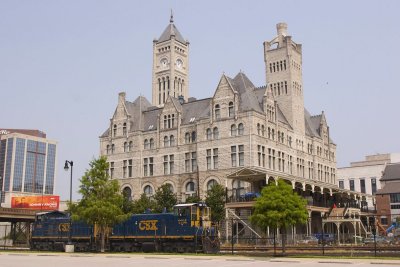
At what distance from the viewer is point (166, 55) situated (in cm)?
10400

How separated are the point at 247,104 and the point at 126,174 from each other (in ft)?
79.7

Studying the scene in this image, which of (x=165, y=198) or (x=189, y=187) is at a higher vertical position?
(x=189, y=187)

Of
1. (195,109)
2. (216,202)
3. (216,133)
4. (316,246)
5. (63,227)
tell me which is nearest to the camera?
(316,246)

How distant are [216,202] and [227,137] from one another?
10150 mm

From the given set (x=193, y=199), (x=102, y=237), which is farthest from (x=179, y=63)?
(x=102, y=237)

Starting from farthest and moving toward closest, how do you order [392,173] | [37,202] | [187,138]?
[37,202] → [392,173] → [187,138]

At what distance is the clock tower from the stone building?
17.4 meters

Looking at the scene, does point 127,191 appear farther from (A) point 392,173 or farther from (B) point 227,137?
(A) point 392,173

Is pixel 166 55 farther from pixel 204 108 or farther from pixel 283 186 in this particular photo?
pixel 283 186

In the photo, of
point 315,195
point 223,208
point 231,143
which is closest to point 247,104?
point 231,143

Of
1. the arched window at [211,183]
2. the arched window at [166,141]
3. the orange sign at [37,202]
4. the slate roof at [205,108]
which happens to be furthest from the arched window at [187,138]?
the orange sign at [37,202]

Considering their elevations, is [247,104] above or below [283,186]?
above

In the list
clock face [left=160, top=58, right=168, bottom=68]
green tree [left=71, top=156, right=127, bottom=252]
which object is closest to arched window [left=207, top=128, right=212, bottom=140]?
green tree [left=71, top=156, right=127, bottom=252]

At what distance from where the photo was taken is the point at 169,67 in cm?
10262
